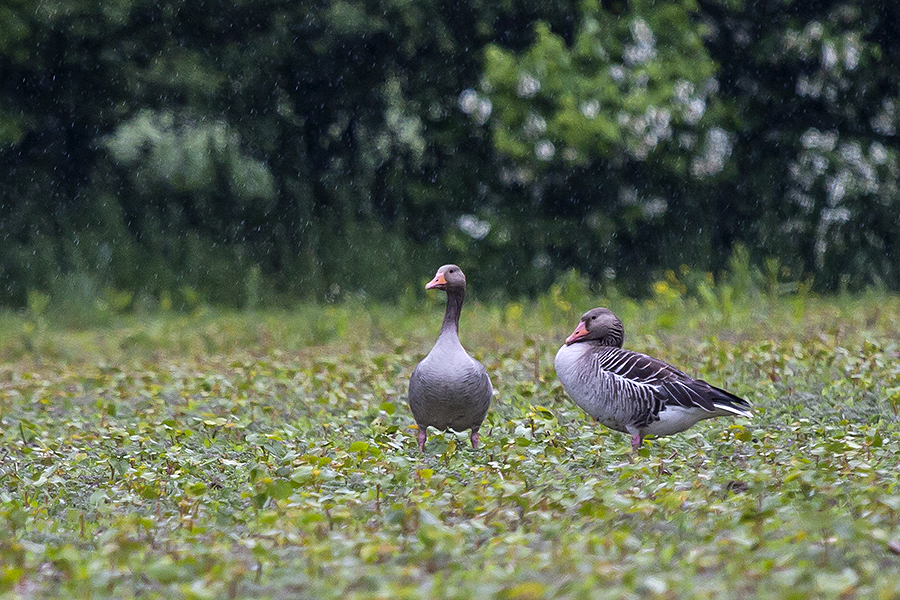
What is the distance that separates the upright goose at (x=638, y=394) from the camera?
5.56 m

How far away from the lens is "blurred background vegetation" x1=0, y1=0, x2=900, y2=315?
16531 mm

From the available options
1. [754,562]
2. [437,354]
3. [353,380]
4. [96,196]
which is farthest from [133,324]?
[754,562]

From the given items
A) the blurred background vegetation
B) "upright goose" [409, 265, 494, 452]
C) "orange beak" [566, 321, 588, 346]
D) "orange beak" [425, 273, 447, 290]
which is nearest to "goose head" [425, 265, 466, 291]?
"orange beak" [425, 273, 447, 290]

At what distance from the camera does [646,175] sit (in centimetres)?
1723

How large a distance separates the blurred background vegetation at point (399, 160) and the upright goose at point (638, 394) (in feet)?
33.5

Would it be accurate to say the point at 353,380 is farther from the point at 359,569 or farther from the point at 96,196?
the point at 96,196

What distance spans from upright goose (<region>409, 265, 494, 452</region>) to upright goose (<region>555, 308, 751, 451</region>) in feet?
1.71

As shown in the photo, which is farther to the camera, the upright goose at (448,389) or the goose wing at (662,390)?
the upright goose at (448,389)

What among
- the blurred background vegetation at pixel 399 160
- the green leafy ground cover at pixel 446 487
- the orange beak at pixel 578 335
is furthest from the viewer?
the blurred background vegetation at pixel 399 160

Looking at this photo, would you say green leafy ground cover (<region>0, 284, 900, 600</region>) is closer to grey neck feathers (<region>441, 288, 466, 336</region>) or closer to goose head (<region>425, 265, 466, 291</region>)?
grey neck feathers (<region>441, 288, 466, 336</region>)

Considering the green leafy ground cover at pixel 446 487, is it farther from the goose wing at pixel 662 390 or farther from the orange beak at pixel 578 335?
the orange beak at pixel 578 335

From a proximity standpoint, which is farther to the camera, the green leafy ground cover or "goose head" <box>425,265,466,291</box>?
"goose head" <box>425,265,466,291</box>

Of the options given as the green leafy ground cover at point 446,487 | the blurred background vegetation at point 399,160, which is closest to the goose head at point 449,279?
the green leafy ground cover at point 446,487

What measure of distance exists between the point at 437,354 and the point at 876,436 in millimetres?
2263
